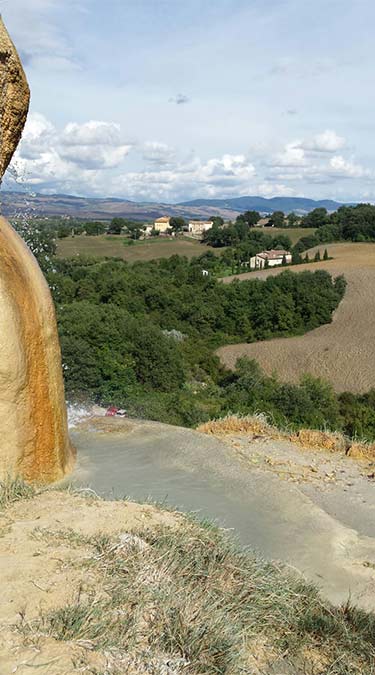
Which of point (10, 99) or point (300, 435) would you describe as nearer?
point (10, 99)

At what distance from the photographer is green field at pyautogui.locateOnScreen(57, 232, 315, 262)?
228 ft

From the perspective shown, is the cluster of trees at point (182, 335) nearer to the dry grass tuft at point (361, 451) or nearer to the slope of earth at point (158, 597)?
the dry grass tuft at point (361, 451)

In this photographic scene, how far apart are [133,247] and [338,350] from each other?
40110 mm

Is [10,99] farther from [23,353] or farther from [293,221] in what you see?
[293,221]

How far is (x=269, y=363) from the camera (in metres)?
40.1

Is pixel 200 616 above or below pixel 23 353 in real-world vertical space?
below

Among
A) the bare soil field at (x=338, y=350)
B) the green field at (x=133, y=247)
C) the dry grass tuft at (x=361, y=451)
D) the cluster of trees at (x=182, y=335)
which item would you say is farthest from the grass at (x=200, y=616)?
the green field at (x=133, y=247)

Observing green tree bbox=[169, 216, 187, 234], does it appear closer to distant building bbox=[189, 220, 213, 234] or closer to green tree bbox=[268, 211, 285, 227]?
distant building bbox=[189, 220, 213, 234]

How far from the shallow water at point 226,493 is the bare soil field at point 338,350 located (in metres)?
24.6

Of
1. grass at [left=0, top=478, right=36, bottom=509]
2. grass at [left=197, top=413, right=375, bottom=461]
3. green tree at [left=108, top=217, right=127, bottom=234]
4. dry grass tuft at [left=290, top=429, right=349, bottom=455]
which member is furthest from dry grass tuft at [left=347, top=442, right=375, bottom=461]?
green tree at [left=108, top=217, right=127, bottom=234]

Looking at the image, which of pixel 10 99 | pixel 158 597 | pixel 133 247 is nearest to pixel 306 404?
pixel 10 99

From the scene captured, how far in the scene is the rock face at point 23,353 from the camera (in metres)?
6.90

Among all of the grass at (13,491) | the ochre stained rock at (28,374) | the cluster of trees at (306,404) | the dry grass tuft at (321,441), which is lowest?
the cluster of trees at (306,404)

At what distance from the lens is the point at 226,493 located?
337 inches
